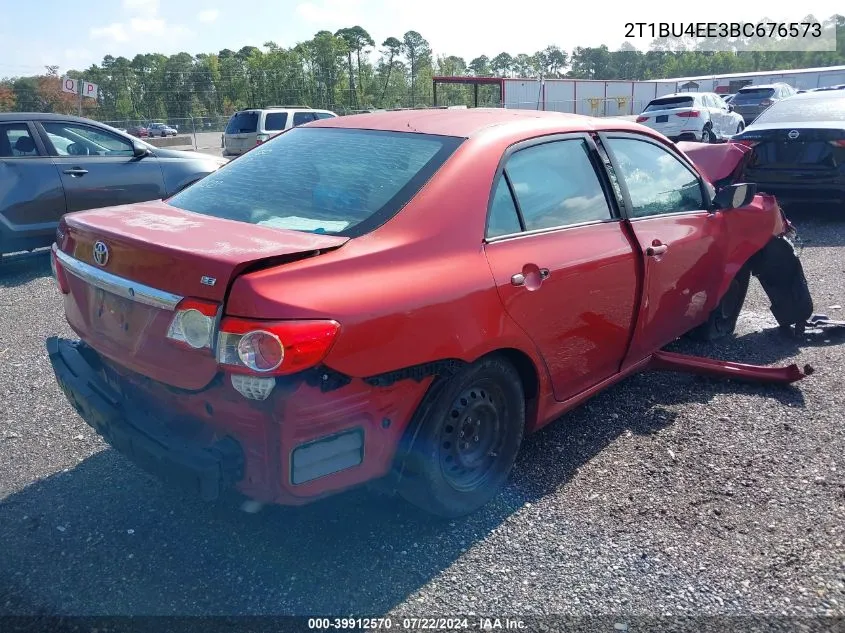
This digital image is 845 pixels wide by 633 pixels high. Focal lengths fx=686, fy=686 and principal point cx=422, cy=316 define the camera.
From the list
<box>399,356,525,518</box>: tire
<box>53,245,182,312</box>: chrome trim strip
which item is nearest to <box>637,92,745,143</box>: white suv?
<box>399,356,525,518</box>: tire

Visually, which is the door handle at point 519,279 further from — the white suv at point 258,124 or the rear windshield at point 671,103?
the rear windshield at point 671,103

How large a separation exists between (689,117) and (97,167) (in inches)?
625

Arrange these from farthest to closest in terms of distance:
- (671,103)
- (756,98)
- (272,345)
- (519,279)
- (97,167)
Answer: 1. (756,98)
2. (671,103)
3. (97,167)
4. (519,279)
5. (272,345)

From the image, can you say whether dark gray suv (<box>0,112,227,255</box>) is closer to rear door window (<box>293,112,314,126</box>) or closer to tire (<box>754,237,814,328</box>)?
tire (<box>754,237,814,328</box>)

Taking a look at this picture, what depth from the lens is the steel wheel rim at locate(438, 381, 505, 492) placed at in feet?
9.09

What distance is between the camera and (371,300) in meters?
2.36

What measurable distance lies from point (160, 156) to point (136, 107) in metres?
41.6

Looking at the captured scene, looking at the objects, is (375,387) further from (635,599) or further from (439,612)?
(635,599)

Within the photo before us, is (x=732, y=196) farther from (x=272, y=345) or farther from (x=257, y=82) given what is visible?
(x=257, y=82)

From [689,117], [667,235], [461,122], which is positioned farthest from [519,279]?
[689,117]

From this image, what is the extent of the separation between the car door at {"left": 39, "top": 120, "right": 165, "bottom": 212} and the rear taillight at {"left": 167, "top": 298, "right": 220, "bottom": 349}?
622 cm

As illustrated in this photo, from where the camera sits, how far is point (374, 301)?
7.76 feet

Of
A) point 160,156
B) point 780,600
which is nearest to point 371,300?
point 780,600

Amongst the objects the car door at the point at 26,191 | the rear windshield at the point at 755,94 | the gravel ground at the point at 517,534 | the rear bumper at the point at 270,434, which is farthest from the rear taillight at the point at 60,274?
the rear windshield at the point at 755,94
